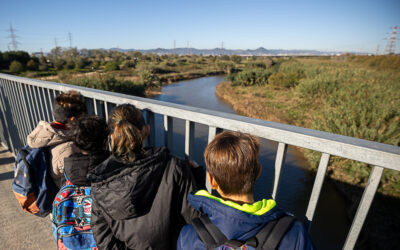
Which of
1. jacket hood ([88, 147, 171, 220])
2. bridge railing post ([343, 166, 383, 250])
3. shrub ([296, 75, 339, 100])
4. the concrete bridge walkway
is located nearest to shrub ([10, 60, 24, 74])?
shrub ([296, 75, 339, 100])

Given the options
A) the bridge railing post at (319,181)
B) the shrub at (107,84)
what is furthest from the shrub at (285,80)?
the bridge railing post at (319,181)

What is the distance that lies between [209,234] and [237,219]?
14 cm

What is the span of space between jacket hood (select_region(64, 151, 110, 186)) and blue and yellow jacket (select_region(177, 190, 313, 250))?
84 centimetres

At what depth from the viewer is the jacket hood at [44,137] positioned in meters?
1.66

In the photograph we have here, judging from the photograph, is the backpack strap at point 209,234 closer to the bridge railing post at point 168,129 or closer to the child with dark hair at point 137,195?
the child with dark hair at point 137,195

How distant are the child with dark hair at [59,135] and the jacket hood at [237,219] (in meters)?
1.33

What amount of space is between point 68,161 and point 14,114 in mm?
2708

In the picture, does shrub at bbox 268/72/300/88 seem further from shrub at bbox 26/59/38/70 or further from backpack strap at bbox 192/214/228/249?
shrub at bbox 26/59/38/70

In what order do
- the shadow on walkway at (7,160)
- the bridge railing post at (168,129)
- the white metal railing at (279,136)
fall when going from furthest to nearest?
the shadow on walkway at (7,160) → the bridge railing post at (168,129) → the white metal railing at (279,136)

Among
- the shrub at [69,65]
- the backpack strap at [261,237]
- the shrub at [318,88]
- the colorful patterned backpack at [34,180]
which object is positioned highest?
the backpack strap at [261,237]

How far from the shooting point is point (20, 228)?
7.59 feet

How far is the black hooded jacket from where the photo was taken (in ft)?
3.62

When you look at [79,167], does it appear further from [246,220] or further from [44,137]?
[246,220]

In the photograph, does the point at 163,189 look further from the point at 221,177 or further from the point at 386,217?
the point at 386,217
